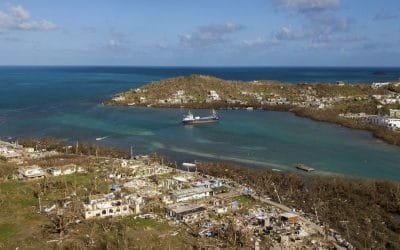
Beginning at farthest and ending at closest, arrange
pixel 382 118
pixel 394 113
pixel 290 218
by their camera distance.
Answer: pixel 394 113
pixel 382 118
pixel 290 218

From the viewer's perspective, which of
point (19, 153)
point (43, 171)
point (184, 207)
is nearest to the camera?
point (184, 207)

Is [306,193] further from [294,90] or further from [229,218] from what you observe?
[294,90]

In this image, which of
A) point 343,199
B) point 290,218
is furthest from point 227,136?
point 290,218

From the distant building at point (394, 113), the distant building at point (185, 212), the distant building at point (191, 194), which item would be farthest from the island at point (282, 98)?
the distant building at point (185, 212)

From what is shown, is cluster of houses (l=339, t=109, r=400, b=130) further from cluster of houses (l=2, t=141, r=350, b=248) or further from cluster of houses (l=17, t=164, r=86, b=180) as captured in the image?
cluster of houses (l=17, t=164, r=86, b=180)

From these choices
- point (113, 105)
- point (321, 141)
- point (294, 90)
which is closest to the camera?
point (321, 141)

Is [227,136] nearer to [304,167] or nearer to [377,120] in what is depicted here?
[304,167]

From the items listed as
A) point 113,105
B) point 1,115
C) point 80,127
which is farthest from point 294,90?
point 1,115

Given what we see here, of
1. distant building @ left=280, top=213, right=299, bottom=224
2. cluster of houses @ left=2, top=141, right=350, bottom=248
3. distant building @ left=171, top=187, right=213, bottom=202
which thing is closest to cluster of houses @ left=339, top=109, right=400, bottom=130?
cluster of houses @ left=2, top=141, right=350, bottom=248
